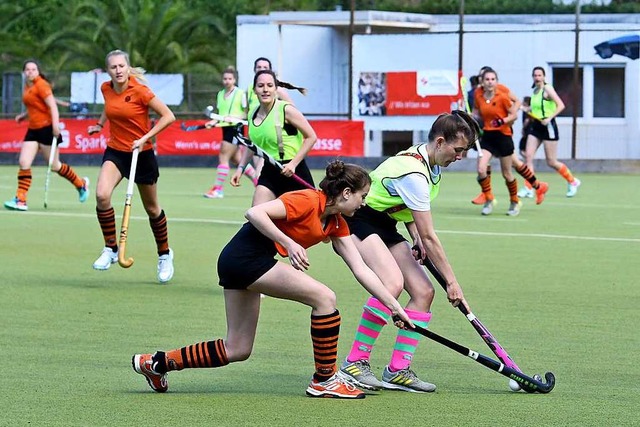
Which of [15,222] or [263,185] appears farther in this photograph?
[15,222]

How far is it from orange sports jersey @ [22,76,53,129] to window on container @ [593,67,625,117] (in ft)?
64.3

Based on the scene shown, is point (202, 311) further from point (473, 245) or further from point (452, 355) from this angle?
point (473, 245)

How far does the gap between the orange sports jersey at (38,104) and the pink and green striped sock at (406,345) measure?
12497mm

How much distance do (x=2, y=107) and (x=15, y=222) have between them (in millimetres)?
→ 18791

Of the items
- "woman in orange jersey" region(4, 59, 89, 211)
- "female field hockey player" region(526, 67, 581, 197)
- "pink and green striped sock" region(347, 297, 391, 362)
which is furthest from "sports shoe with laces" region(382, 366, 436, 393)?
"female field hockey player" region(526, 67, 581, 197)

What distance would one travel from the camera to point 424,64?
33719 millimetres

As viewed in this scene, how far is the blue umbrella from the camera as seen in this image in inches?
1320

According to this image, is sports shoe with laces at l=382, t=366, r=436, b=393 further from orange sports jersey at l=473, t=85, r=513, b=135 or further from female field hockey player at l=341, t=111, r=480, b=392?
orange sports jersey at l=473, t=85, r=513, b=135

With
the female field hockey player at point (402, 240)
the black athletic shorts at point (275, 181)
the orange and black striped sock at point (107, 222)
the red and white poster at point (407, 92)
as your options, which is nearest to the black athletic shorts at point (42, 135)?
the orange and black striped sock at point (107, 222)

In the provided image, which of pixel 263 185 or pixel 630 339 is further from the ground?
pixel 263 185

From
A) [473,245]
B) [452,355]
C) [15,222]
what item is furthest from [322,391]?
[15,222]

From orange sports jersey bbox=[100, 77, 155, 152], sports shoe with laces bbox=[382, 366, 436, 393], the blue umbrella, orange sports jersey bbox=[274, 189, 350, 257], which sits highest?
the blue umbrella

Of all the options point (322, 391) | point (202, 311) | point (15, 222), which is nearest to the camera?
point (322, 391)

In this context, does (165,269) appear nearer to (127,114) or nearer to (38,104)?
(127,114)
